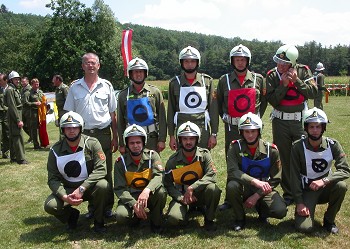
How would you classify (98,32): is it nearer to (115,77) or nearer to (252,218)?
(115,77)

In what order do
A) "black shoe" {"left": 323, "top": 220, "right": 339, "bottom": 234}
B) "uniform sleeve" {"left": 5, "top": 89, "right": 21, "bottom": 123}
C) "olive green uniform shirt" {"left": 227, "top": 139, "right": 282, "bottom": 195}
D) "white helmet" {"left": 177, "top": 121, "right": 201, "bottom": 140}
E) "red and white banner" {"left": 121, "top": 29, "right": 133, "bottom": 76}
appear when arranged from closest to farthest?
1. "black shoe" {"left": 323, "top": 220, "right": 339, "bottom": 234}
2. "white helmet" {"left": 177, "top": 121, "right": 201, "bottom": 140}
3. "olive green uniform shirt" {"left": 227, "top": 139, "right": 282, "bottom": 195}
4. "uniform sleeve" {"left": 5, "top": 89, "right": 21, "bottom": 123}
5. "red and white banner" {"left": 121, "top": 29, "right": 133, "bottom": 76}

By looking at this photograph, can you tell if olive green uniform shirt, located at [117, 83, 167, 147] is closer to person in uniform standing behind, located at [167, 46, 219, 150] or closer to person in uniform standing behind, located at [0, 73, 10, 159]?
person in uniform standing behind, located at [167, 46, 219, 150]

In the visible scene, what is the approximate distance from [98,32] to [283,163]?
49.0 m

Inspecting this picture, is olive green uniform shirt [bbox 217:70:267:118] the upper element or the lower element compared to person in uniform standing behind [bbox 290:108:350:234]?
upper

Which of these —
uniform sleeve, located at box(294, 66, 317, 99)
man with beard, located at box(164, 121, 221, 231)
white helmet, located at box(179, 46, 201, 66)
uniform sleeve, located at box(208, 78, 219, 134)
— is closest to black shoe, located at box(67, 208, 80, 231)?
man with beard, located at box(164, 121, 221, 231)

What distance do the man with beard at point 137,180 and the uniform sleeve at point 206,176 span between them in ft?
1.67

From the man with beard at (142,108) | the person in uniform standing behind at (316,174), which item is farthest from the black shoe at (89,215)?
the person in uniform standing behind at (316,174)

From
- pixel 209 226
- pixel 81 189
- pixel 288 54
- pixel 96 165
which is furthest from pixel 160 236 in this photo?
pixel 288 54

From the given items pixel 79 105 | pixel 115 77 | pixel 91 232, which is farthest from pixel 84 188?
pixel 115 77

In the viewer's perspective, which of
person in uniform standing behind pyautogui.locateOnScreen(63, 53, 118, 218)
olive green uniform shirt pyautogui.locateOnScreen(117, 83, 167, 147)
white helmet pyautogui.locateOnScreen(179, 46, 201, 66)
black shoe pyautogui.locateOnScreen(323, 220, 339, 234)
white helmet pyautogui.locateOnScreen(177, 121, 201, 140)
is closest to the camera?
black shoe pyautogui.locateOnScreen(323, 220, 339, 234)

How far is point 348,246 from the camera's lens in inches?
199

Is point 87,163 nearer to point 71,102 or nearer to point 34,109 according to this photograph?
point 71,102

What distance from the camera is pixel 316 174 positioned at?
18.9ft

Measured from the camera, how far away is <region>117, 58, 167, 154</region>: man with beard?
6.29 meters
